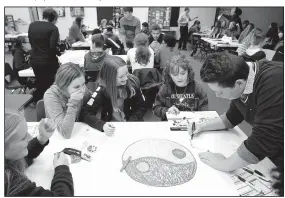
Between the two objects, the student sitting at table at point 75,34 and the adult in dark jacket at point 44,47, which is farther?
the student sitting at table at point 75,34

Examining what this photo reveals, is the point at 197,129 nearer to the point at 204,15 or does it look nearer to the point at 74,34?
the point at 74,34

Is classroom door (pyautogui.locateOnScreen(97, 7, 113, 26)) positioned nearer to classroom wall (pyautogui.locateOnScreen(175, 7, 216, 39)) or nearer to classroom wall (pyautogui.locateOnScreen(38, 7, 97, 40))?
classroom wall (pyautogui.locateOnScreen(38, 7, 97, 40))

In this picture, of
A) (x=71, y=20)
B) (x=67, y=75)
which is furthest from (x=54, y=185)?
(x=71, y=20)

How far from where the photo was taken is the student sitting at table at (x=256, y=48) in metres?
3.58

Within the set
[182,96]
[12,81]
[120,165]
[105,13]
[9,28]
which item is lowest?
[12,81]

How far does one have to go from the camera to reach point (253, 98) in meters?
1.03

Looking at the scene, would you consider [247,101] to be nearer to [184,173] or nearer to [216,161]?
[216,161]

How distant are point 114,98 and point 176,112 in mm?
508

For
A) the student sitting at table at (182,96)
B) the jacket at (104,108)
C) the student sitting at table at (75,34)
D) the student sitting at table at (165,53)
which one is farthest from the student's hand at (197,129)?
the student sitting at table at (75,34)

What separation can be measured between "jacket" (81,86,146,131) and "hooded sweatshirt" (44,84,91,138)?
0.43ft

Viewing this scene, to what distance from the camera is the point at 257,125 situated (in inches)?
36.1

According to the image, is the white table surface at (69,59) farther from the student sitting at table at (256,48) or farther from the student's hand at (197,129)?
the student sitting at table at (256,48)

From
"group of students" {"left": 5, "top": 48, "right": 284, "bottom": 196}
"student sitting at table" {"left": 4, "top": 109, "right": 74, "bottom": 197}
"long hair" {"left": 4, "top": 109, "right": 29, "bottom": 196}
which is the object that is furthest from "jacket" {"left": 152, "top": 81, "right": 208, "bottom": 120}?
"long hair" {"left": 4, "top": 109, "right": 29, "bottom": 196}

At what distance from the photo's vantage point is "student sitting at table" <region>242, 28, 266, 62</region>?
11.7ft
